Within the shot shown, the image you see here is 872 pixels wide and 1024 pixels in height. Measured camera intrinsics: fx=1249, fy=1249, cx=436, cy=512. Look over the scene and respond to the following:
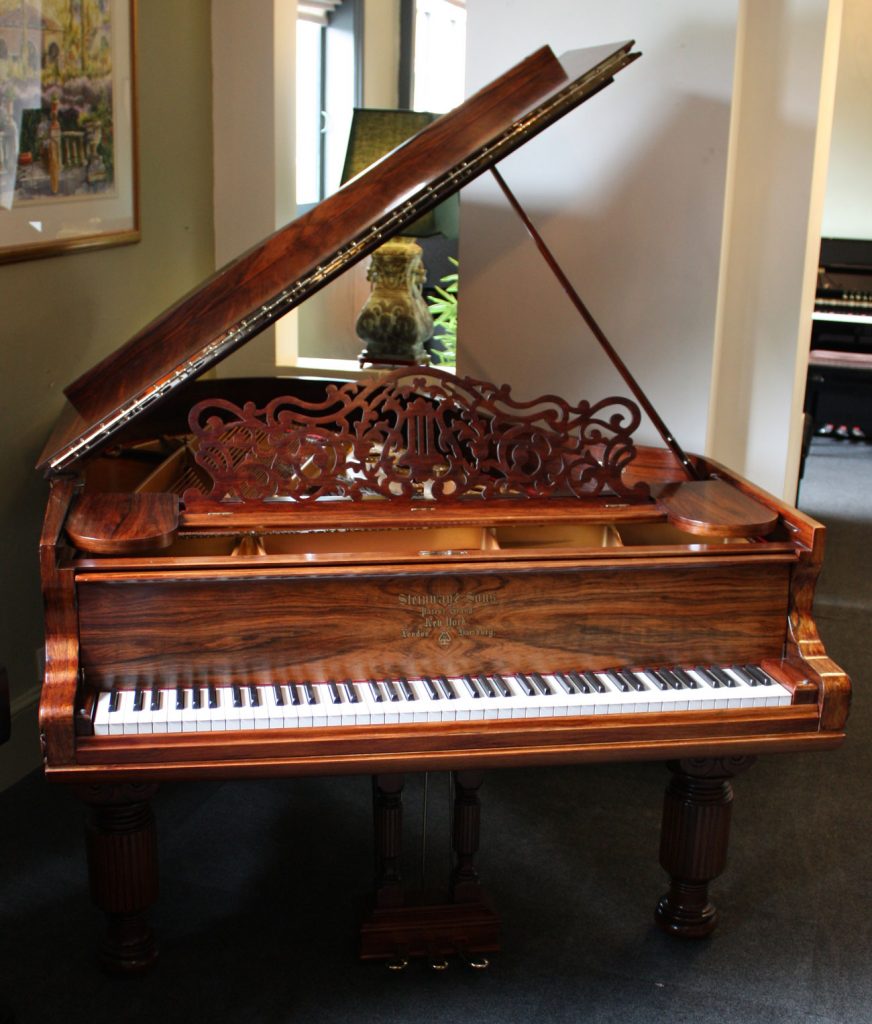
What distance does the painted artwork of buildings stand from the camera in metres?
3.17

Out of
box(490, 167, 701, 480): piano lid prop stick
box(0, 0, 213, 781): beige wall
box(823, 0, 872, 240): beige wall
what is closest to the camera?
box(490, 167, 701, 480): piano lid prop stick

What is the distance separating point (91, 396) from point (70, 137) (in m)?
Result: 1.10

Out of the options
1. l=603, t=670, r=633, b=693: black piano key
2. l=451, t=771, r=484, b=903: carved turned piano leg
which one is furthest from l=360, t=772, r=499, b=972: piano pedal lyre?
l=603, t=670, r=633, b=693: black piano key

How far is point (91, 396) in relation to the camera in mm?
2740

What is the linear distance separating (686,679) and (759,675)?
152 mm

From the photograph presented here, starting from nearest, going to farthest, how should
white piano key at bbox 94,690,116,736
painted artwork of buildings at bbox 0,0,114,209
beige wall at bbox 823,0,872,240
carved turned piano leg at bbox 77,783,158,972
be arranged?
white piano key at bbox 94,690,116,736 < carved turned piano leg at bbox 77,783,158,972 < painted artwork of buildings at bbox 0,0,114,209 < beige wall at bbox 823,0,872,240

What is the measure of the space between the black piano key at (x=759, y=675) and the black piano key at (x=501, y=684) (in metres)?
0.50

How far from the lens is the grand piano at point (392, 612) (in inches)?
91.4

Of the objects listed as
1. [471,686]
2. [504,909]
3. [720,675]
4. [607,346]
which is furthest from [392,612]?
[504,909]

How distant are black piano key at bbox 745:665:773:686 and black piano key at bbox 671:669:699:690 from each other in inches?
4.9

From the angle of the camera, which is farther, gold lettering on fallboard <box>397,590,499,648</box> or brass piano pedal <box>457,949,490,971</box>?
brass piano pedal <box>457,949,490,971</box>

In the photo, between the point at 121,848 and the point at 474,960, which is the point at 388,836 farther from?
the point at 121,848

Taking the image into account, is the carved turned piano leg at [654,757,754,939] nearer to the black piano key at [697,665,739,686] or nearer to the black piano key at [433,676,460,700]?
the black piano key at [697,665,739,686]

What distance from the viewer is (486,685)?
2416 mm
